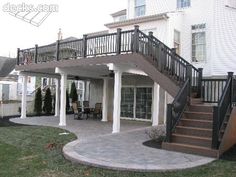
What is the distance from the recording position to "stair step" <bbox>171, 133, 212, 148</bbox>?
9023 mm

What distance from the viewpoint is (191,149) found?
8.98 m

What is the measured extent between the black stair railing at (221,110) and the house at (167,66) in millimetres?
15

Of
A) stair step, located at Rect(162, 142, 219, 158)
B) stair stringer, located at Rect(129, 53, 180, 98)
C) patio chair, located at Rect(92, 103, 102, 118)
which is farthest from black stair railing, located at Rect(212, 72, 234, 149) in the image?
patio chair, located at Rect(92, 103, 102, 118)

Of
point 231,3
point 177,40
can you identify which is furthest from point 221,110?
point 231,3

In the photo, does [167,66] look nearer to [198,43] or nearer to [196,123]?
[196,123]

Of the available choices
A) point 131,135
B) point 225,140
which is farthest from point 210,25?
point 225,140

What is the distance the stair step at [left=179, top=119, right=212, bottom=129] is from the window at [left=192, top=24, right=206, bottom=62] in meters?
6.68

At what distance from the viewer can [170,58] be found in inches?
467

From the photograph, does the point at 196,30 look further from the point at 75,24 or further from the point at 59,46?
the point at 75,24

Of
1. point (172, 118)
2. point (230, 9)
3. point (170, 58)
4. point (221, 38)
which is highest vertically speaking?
point (230, 9)

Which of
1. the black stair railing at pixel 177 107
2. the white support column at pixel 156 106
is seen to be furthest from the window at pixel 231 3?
the black stair railing at pixel 177 107

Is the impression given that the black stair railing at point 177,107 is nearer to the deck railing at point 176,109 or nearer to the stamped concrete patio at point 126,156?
the deck railing at point 176,109

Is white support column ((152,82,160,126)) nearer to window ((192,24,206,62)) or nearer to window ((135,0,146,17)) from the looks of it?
window ((192,24,206,62))

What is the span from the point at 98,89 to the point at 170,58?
10840 millimetres
